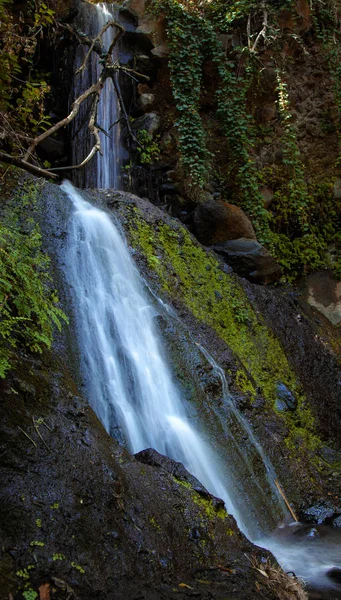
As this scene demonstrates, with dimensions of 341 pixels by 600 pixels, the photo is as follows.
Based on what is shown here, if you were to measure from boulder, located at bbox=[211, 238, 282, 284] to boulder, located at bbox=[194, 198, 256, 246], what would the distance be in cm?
15

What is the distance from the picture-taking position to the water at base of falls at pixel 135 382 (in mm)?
4305

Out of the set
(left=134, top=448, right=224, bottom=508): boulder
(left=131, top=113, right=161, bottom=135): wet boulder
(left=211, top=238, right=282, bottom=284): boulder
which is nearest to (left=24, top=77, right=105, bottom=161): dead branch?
(left=131, top=113, right=161, bottom=135): wet boulder

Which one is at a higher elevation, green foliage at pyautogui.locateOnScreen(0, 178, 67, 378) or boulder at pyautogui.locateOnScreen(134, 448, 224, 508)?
green foliage at pyautogui.locateOnScreen(0, 178, 67, 378)

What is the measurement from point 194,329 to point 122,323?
114cm

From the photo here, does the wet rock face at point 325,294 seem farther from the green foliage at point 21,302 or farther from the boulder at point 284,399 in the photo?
the green foliage at point 21,302

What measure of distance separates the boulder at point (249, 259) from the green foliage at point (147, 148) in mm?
2760

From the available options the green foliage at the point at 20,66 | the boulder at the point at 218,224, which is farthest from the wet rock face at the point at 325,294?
the green foliage at the point at 20,66

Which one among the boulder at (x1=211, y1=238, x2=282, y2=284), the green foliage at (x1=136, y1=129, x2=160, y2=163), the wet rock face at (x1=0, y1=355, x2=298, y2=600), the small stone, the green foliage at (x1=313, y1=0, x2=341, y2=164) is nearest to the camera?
the wet rock face at (x1=0, y1=355, x2=298, y2=600)

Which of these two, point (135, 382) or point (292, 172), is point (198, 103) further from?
point (135, 382)

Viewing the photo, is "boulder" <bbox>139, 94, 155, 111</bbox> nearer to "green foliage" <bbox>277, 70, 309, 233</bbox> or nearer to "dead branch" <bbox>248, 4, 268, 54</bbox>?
"dead branch" <bbox>248, 4, 268, 54</bbox>

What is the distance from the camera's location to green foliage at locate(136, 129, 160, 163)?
1015cm

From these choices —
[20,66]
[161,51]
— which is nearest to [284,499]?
[20,66]

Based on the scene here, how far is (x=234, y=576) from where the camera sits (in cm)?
292

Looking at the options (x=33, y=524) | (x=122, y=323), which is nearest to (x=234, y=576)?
(x=33, y=524)
